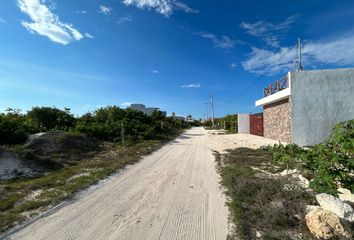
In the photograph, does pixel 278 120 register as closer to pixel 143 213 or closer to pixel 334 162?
pixel 334 162

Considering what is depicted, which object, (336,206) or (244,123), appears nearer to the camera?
(336,206)

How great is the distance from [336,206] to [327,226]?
1.78 ft

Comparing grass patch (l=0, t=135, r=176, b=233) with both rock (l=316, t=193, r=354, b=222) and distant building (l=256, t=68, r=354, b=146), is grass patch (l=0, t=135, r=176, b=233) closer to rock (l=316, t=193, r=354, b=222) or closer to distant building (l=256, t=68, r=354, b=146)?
rock (l=316, t=193, r=354, b=222)

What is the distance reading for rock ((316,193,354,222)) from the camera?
3.70m

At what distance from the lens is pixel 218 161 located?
34.1ft

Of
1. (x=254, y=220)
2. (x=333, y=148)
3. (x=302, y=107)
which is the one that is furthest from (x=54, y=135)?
(x=302, y=107)

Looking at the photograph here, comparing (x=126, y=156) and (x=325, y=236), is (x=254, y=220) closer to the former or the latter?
(x=325, y=236)

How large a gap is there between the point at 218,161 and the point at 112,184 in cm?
505

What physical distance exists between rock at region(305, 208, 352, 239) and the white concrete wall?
87.7ft

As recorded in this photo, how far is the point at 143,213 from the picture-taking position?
185 inches

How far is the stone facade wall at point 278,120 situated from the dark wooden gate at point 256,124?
6.39 ft

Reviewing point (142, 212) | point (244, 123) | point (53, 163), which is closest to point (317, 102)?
point (142, 212)

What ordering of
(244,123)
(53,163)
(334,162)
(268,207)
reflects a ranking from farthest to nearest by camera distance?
(244,123) < (53,163) < (268,207) < (334,162)

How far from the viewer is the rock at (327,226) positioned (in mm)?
3373
